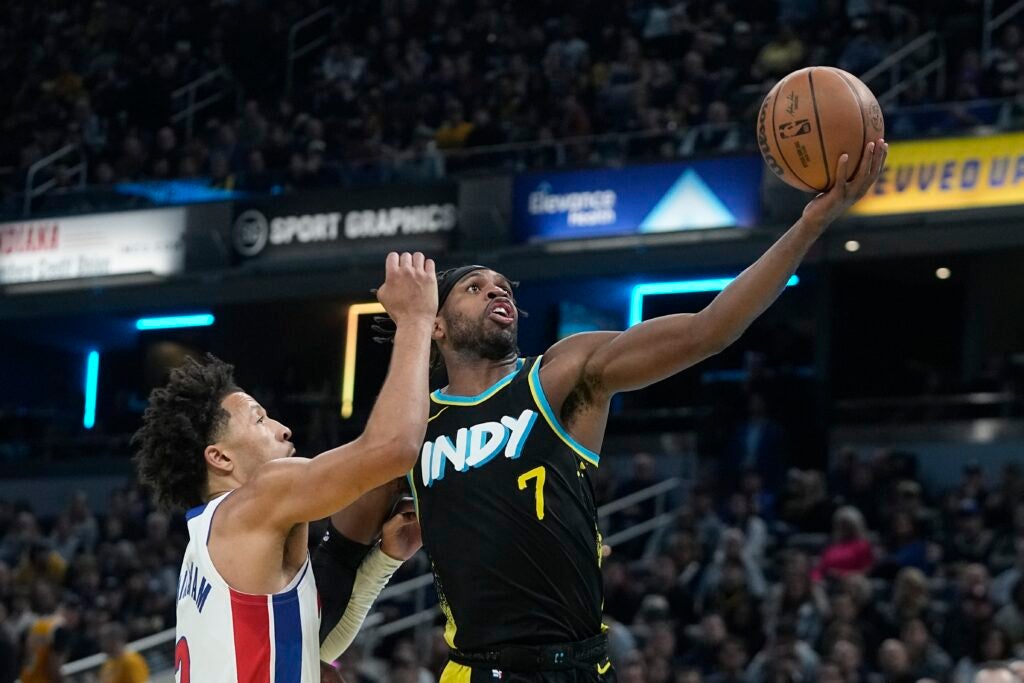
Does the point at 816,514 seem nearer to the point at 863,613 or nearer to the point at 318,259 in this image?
the point at 863,613

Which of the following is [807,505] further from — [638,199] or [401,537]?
[401,537]

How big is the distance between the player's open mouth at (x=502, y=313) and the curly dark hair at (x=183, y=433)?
89 centimetres

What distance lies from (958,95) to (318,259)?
7.63 metres

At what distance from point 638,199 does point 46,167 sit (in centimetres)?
863

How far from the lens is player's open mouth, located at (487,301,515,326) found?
206 inches

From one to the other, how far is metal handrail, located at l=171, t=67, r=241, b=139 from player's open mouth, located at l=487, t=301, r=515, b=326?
18808 millimetres

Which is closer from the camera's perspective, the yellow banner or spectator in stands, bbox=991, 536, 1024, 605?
spectator in stands, bbox=991, 536, 1024, 605

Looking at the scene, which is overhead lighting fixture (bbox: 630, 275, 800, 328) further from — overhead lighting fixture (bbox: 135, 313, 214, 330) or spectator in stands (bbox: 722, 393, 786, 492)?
overhead lighting fixture (bbox: 135, 313, 214, 330)

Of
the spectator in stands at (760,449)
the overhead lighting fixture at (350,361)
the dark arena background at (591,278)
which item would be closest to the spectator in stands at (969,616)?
the dark arena background at (591,278)

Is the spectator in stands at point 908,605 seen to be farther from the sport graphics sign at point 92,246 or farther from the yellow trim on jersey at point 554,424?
the sport graphics sign at point 92,246

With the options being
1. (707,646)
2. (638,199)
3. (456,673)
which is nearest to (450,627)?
(456,673)

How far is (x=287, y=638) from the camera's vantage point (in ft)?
14.7

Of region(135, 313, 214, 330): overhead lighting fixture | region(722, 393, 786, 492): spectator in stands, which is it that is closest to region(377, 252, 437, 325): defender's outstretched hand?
region(722, 393, 786, 492): spectator in stands

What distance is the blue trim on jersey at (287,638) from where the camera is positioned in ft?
14.6
